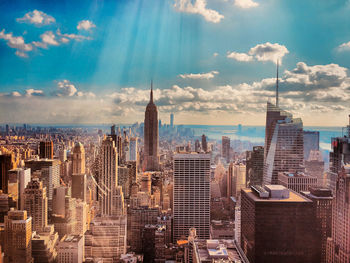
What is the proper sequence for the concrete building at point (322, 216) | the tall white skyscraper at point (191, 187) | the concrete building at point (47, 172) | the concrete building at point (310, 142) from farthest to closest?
the tall white skyscraper at point (191, 187) → the concrete building at point (310, 142) → the concrete building at point (47, 172) → the concrete building at point (322, 216)

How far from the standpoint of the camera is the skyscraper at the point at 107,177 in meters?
5.32

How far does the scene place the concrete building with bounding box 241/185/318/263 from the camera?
3.99 meters

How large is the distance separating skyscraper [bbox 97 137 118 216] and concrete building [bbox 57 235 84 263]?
0.79 meters

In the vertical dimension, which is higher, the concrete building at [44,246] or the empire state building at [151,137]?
the empire state building at [151,137]

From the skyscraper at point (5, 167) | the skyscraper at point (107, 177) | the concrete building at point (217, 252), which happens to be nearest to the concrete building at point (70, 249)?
the skyscraper at point (107, 177)

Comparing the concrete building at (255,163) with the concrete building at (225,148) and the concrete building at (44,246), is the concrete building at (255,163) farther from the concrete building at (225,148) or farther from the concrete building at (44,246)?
the concrete building at (44,246)

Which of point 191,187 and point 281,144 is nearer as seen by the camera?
point 281,144

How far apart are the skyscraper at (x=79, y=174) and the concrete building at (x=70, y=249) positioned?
833 mm

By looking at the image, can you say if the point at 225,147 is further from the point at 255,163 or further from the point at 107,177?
the point at 107,177

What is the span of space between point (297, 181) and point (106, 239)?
342 cm

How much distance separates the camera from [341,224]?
3746 millimetres

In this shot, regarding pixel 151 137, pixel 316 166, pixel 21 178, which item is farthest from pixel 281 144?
pixel 21 178

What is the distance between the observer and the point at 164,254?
489cm

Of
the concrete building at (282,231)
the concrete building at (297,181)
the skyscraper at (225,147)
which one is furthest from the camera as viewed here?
the skyscraper at (225,147)
